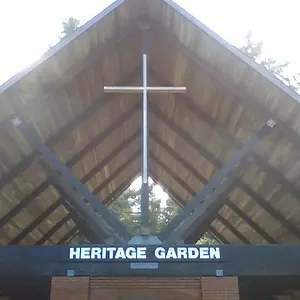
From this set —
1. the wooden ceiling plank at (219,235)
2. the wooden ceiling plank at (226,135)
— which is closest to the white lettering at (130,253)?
the wooden ceiling plank at (226,135)

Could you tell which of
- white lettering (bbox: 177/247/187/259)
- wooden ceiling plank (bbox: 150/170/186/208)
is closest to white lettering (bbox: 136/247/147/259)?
white lettering (bbox: 177/247/187/259)

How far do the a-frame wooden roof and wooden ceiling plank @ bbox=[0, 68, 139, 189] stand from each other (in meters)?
0.02

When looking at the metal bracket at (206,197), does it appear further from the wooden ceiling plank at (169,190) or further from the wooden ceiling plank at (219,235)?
the wooden ceiling plank at (219,235)

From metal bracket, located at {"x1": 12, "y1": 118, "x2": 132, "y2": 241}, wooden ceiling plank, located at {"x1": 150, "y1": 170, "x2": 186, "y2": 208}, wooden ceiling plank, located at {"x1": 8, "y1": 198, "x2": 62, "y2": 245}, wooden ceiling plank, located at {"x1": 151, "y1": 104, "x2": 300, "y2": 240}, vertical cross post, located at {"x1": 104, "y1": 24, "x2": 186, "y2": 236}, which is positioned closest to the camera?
vertical cross post, located at {"x1": 104, "y1": 24, "x2": 186, "y2": 236}

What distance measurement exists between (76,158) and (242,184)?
3.19 meters

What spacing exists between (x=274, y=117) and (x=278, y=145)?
1.96ft

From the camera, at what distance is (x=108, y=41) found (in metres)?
8.48

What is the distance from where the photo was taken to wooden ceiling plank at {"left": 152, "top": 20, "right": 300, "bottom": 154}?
26.9 ft

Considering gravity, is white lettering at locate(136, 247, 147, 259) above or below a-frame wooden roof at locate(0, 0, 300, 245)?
below

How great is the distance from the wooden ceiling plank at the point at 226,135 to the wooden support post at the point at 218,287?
2.58m

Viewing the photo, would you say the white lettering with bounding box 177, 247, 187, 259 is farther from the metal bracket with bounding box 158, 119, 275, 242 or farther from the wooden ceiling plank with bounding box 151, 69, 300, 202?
the wooden ceiling plank with bounding box 151, 69, 300, 202

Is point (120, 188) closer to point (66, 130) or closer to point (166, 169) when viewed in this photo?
point (166, 169)

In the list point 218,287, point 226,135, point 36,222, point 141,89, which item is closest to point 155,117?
point 226,135

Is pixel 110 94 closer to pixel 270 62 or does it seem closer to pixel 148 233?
pixel 148 233
